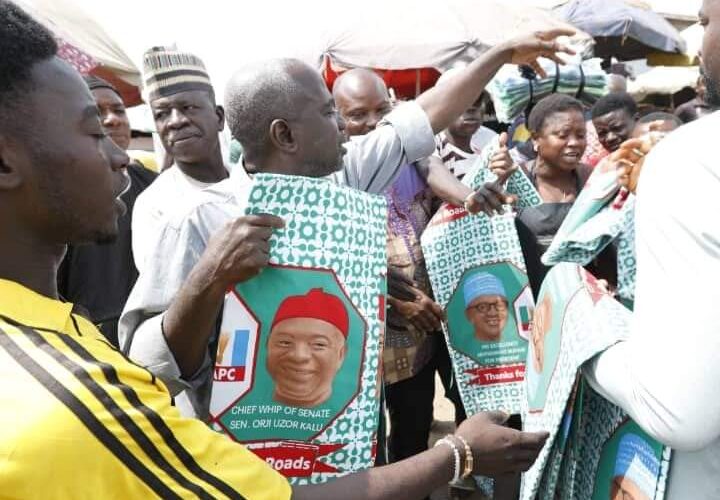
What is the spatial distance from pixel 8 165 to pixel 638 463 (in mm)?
1275

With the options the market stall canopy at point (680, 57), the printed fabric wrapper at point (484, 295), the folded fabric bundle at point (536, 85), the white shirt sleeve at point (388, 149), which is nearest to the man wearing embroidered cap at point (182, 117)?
the white shirt sleeve at point (388, 149)

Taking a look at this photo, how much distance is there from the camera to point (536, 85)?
420cm

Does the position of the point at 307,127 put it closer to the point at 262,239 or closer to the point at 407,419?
the point at 262,239

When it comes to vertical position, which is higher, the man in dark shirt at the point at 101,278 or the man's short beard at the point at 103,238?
the man's short beard at the point at 103,238

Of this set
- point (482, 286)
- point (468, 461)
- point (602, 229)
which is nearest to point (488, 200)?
point (482, 286)

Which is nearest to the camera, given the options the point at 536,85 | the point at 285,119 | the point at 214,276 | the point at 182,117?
the point at 214,276

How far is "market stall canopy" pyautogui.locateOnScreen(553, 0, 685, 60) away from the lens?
11.0 meters

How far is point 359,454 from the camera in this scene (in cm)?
165

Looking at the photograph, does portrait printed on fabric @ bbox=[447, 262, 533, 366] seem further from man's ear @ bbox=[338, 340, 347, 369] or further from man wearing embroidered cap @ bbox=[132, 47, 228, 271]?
man's ear @ bbox=[338, 340, 347, 369]

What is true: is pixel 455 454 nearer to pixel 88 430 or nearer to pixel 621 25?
pixel 88 430

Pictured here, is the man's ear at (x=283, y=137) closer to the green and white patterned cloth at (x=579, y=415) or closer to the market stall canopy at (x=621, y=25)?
the green and white patterned cloth at (x=579, y=415)

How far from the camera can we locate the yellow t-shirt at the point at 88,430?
2.60ft

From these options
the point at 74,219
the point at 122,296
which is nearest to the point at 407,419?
the point at 122,296

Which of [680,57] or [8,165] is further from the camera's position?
[680,57]
